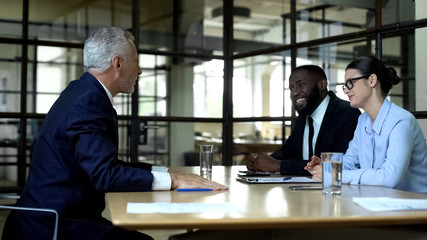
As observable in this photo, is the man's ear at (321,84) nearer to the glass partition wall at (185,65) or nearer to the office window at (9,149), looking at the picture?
the glass partition wall at (185,65)

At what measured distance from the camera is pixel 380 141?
218 cm

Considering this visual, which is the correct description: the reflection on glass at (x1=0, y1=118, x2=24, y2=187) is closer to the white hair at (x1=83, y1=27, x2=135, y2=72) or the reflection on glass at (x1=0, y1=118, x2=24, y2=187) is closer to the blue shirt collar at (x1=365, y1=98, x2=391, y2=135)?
the white hair at (x1=83, y1=27, x2=135, y2=72)

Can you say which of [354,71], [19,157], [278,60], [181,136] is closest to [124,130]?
[181,136]

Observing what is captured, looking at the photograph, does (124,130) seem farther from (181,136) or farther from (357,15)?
(357,15)

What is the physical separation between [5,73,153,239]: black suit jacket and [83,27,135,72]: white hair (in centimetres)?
11

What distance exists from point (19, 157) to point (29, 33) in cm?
110

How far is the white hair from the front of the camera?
2023mm

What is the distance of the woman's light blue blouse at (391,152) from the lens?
2020 mm

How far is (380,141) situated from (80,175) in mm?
1222

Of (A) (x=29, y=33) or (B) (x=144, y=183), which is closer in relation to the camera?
(B) (x=144, y=183)

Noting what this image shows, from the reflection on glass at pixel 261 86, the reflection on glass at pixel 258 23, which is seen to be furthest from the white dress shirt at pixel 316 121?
the reflection on glass at pixel 258 23

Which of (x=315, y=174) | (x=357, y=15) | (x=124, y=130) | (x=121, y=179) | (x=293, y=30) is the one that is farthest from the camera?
(x=124, y=130)

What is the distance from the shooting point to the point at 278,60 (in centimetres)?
471

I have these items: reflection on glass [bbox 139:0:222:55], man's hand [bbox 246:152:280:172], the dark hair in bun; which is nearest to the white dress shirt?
man's hand [bbox 246:152:280:172]
